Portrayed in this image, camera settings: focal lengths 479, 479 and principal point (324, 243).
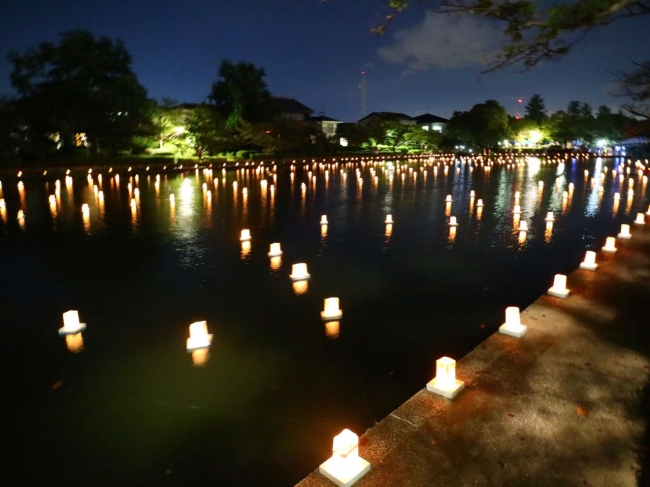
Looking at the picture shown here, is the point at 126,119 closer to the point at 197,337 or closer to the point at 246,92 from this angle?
the point at 246,92

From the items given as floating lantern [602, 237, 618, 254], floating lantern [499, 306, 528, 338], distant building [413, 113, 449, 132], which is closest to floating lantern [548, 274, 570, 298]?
floating lantern [499, 306, 528, 338]

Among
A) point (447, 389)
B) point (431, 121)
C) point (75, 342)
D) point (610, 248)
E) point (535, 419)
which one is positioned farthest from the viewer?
point (431, 121)

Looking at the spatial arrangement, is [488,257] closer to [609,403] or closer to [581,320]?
[581,320]

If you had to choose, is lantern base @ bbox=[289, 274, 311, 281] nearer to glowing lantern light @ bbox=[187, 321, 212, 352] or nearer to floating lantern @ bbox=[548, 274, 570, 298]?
glowing lantern light @ bbox=[187, 321, 212, 352]

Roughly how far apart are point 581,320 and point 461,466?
2.99 m

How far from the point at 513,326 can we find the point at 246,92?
158 feet

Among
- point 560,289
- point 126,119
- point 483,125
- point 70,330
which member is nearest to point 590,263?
point 560,289

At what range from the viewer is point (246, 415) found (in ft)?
13.2

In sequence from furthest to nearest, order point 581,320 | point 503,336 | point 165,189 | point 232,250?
point 165,189 < point 232,250 < point 581,320 < point 503,336

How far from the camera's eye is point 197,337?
17.1 ft

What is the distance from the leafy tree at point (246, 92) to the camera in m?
49.0

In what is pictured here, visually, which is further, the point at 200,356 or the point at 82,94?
the point at 82,94

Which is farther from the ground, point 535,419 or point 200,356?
point 535,419

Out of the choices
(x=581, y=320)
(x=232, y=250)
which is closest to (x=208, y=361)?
(x=581, y=320)
